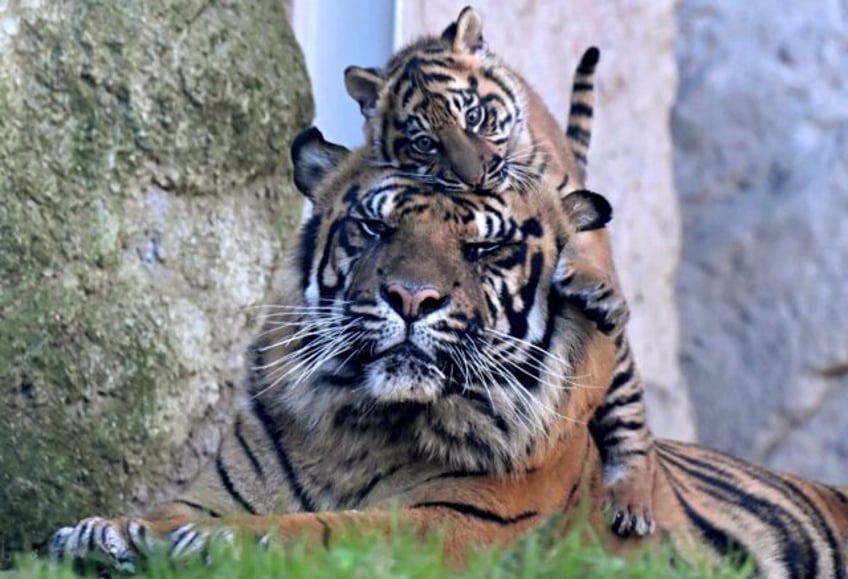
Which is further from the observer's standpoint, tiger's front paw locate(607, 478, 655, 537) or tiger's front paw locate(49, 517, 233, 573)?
tiger's front paw locate(607, 478, 655, 537)

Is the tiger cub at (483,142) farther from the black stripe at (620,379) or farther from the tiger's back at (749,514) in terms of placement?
the tiger's back at (749,514)

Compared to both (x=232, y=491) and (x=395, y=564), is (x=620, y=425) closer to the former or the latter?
(x=232, y=491)

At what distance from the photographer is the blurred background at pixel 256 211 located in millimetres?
4449

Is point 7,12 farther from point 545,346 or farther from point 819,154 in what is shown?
point 819,154

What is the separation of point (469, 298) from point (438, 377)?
18 cm

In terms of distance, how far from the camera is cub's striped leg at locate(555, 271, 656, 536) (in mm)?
3896

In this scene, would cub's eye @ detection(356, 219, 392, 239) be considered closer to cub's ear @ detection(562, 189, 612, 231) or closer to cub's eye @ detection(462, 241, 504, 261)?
cub's eye @ detection(462, 241, 504, 261)

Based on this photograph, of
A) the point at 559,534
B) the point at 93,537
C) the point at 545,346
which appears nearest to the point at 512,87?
the point at 545,346

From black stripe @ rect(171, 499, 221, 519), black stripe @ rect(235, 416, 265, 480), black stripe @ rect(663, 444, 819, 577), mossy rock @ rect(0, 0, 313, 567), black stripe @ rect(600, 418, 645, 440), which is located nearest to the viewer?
black stripe @ rect(171, 499, 221, 519)

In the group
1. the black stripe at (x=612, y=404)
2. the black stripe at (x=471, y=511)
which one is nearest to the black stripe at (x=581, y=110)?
the black stripe at (x=612, y=404)

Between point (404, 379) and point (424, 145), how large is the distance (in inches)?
21.9

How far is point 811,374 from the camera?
678 cm

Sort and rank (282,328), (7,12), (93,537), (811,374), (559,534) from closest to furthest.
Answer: (93,537)
(559,534)
(282,328)
(7,12)
(811,374)

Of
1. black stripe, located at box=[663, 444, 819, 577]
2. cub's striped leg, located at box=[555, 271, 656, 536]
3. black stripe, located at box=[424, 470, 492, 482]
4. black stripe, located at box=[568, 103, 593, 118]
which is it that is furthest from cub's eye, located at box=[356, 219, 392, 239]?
black stripe, located at box=[568, 103, 593, 118]
